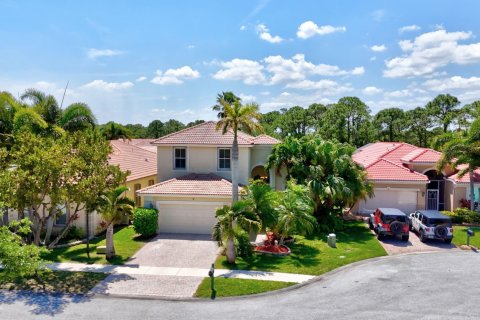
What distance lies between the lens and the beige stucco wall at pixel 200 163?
1077 inches

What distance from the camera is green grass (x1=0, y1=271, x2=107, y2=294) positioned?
48.3ft

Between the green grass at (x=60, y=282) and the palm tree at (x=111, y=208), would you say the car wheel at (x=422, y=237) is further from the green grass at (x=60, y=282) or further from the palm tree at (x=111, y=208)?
the green grass at (x=60, y=282)

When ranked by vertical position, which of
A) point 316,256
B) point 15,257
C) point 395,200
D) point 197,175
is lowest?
point 316,256

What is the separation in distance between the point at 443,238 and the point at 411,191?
694 cm

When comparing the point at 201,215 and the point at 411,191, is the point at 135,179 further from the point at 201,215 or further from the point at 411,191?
the point at 411,191

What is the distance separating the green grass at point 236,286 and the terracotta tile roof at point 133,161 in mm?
13739

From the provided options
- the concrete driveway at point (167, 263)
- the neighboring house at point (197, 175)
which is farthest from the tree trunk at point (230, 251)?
the neighboring house at point (197, 175)

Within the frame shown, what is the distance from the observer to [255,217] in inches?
682

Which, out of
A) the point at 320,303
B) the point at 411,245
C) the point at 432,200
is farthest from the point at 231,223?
the point at 432,200

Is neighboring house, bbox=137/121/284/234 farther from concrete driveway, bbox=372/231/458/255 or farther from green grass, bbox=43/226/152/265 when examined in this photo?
concrete driveway, bbox=372/231/458/255

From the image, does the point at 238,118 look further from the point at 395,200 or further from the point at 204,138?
the point at 395,200

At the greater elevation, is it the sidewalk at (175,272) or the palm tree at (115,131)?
the palm tree at (115,131)

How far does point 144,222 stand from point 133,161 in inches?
393

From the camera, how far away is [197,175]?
26.9 metres
